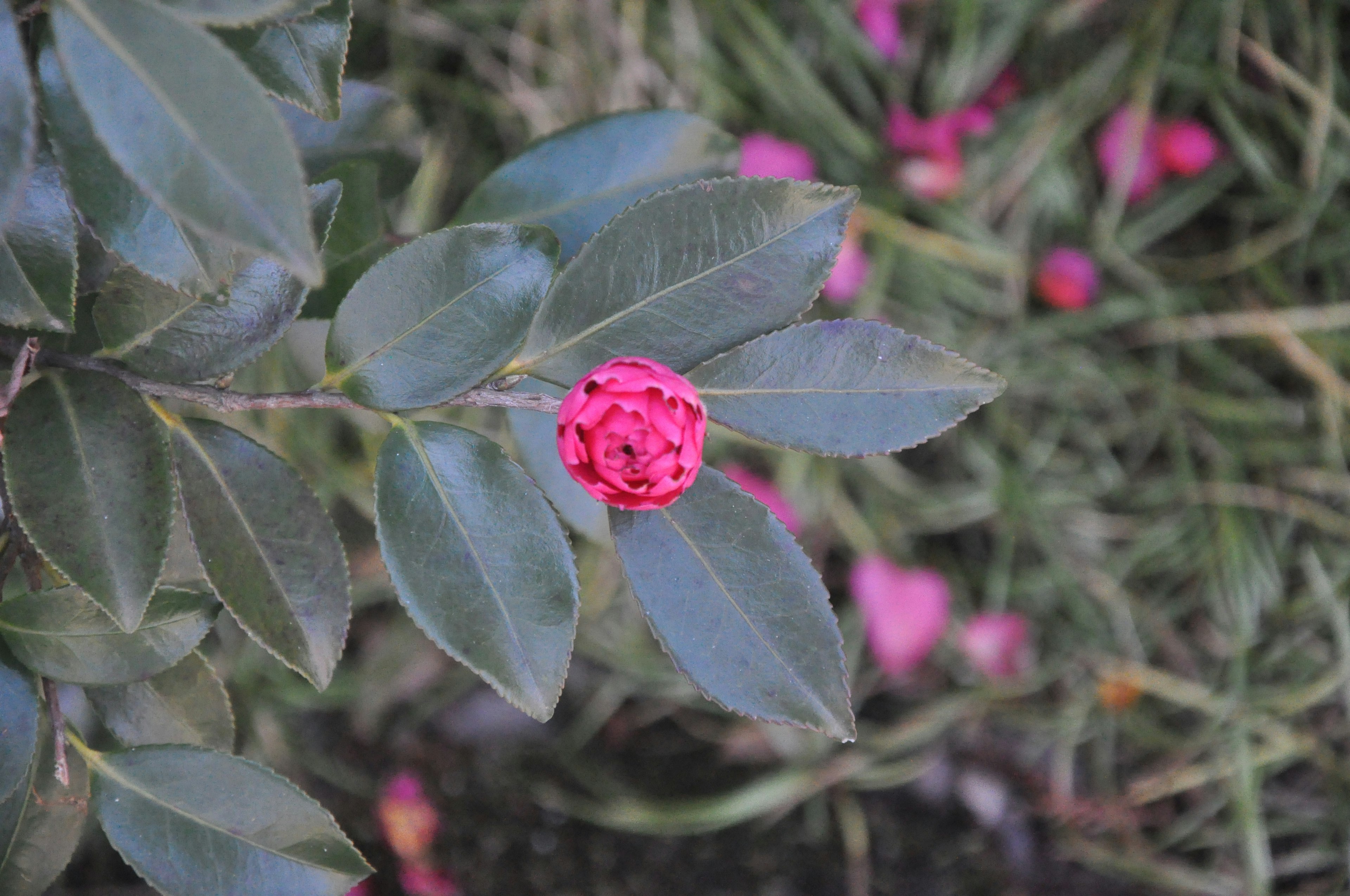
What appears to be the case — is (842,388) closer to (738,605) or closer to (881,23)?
(738,605)

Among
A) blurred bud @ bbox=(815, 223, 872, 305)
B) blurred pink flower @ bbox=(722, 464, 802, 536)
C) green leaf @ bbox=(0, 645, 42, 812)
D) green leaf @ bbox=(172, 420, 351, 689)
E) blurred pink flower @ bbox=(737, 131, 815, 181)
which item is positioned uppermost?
blurred pink flower @ bbox=(737, 131, 815, 181)

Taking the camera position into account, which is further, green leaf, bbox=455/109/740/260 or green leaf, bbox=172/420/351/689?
green leaf, bbox=455/109/740/260

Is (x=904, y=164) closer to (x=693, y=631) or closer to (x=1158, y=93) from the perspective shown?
(x=1158, y=93)

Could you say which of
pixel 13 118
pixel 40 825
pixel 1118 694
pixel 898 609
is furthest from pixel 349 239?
pixel 1118 694

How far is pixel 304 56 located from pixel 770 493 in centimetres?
95

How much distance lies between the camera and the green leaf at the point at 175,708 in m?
0.50

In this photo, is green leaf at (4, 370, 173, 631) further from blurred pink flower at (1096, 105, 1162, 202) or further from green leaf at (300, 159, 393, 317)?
blurred pink flower at (1096, 105, 1162, 202)

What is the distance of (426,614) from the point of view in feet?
1.27

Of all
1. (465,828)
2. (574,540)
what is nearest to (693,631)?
(574,540)

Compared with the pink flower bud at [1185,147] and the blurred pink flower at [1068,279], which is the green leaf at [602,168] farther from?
the pink flower bud at [1185,147]

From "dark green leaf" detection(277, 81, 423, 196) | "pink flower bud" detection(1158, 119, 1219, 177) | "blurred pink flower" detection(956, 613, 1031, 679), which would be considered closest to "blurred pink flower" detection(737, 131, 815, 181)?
"pink flower bud" detection(1158, 119, 1219, 177)

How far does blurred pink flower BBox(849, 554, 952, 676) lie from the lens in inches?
49.8

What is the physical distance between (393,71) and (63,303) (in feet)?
3.58

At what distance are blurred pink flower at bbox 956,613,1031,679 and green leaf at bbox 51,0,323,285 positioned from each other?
3.86ft
